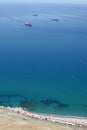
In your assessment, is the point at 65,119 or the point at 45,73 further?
the point at 45,73

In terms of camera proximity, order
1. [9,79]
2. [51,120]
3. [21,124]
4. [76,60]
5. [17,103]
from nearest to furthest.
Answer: [21,124] → [51,120] → [17,103] → [9,79] → [76,60]

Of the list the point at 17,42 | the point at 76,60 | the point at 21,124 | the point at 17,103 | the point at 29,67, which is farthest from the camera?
the point at 17,42

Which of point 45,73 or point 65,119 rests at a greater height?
point 45,73

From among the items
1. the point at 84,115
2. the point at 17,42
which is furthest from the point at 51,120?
the point at 17,42

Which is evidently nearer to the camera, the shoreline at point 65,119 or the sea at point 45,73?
the shoreline at point 65,119

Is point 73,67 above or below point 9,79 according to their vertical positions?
above

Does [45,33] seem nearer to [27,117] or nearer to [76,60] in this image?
[76,60]

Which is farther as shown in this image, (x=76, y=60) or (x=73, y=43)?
(x=73, y=43)

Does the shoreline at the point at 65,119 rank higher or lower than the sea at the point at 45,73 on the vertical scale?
lower

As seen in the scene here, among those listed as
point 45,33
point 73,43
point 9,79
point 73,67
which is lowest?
point 9,79

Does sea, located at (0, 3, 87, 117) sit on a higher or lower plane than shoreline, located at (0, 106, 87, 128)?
higher

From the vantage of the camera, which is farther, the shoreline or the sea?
the sea
